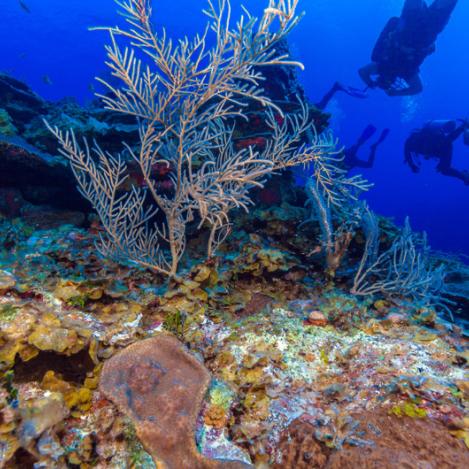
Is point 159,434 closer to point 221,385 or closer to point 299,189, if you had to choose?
point 221,385

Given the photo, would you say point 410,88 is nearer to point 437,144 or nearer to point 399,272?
point 437,144

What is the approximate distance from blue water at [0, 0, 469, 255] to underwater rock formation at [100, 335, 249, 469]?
45.3m

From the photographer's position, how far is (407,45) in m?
11.5

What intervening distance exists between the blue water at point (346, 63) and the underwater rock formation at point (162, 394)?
45.3 metres

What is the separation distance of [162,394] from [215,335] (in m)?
1.08

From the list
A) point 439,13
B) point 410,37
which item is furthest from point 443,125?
point 439,13

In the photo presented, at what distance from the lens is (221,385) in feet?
8.98

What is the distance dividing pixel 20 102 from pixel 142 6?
8296 millimetres

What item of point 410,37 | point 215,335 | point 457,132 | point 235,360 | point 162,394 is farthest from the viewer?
point 410,37

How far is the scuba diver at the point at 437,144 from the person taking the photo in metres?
10.8

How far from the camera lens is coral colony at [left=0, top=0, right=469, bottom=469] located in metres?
2.13

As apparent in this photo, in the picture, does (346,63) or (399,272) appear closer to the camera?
(399,272)

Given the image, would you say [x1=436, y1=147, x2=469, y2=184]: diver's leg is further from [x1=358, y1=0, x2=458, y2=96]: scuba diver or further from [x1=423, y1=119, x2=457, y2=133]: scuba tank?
[x1=358, y1=0, x2=458, y2=96]: scuba diver

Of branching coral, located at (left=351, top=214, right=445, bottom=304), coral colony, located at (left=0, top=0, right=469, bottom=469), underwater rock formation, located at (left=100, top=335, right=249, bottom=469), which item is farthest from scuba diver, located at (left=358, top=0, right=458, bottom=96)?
underwater rock formation, located at (left=100, top=335, right=249, bottom=469)
